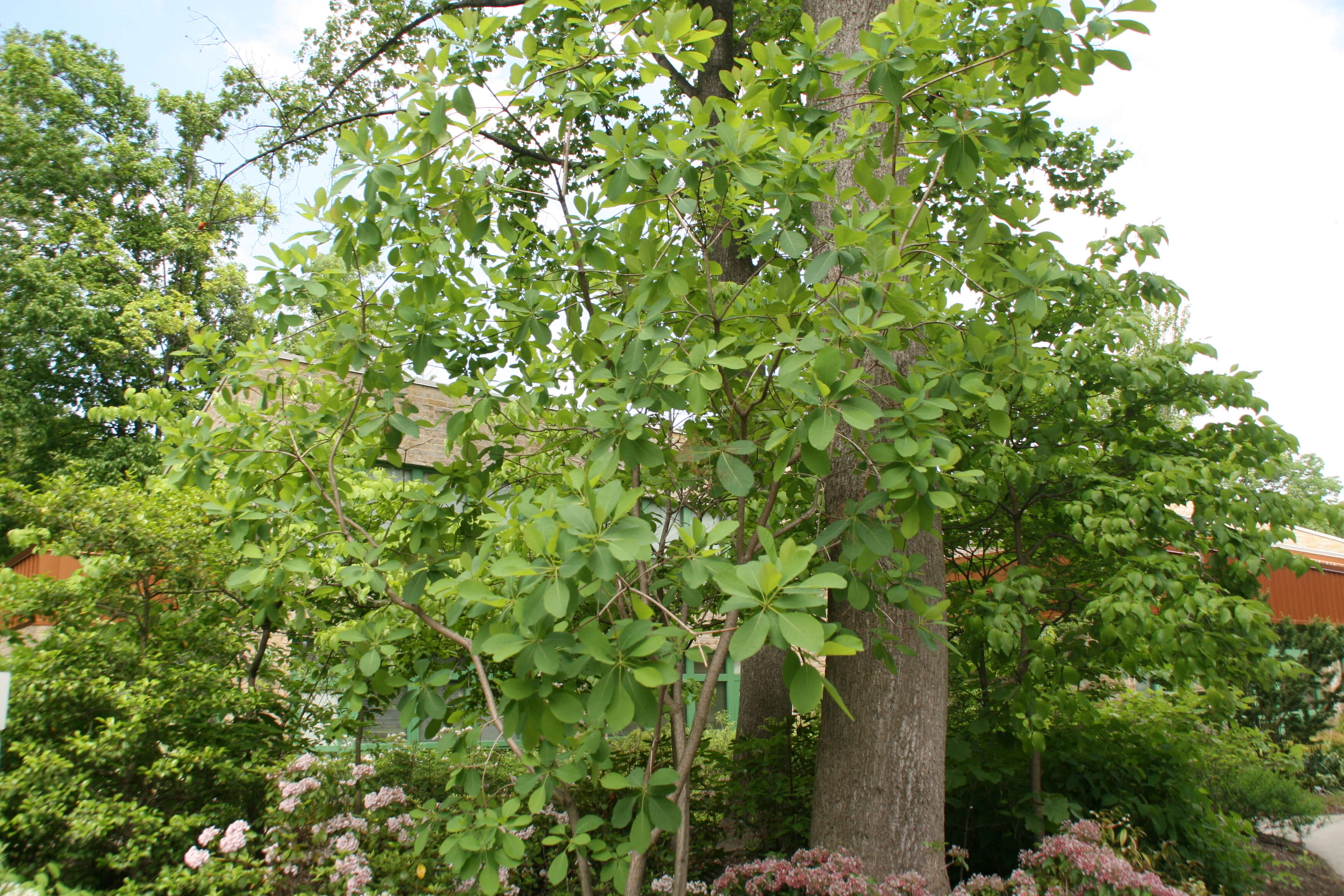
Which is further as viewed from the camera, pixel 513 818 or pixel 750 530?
pixel 750 530

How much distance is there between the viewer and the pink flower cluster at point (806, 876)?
3309mm

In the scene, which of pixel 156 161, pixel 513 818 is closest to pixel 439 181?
pixel 513 818

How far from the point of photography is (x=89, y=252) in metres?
23.1

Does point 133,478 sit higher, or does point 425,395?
point 425,395

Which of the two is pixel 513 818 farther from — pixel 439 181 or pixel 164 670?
pixel 164 670

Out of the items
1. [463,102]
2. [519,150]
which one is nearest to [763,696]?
[519,150]

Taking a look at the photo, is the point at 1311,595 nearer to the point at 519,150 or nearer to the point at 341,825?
the point at 519,150

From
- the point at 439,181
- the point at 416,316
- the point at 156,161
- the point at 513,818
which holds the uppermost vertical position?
the point at 156,161

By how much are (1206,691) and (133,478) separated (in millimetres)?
6161

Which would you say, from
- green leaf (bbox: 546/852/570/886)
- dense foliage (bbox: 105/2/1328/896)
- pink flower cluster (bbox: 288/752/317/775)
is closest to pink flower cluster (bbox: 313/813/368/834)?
pink flower cluster (bbox: 288/752/317/775)

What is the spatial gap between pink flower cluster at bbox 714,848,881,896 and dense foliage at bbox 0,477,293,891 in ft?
8.75

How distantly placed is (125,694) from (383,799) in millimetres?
1428

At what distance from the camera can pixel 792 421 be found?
2.80 metres

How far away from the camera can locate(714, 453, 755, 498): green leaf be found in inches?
102
